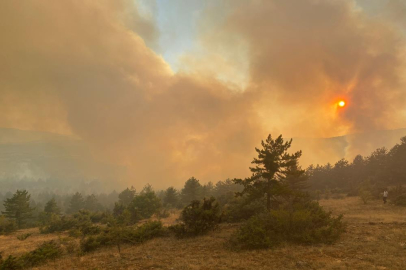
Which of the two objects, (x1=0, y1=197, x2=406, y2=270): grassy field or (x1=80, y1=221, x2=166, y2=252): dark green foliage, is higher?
(x1=80, y1=221, x2=166, y2=252): dark green foliage

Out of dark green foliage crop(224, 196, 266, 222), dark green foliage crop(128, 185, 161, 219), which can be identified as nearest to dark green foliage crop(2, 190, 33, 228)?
dark green foliage crop(128, 185, 161, 219)

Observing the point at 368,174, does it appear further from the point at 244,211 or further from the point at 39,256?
the point at 39,256

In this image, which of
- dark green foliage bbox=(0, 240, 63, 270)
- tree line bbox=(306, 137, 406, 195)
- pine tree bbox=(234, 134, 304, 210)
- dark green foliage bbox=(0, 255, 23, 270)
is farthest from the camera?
tree line bbox=(306, 137, 406, 195)

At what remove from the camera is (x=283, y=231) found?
14.3m

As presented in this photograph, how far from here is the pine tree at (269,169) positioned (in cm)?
1894

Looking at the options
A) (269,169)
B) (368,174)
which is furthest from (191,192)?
(368,174)

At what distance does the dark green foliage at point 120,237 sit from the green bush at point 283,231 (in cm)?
797

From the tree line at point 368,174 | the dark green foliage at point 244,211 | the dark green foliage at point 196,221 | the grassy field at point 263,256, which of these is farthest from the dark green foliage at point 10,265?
the tree line at point 368,174

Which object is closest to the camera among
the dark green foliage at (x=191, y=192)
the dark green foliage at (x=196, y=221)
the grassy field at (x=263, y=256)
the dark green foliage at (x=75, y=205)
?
the grassy field at (x=263, y=256)

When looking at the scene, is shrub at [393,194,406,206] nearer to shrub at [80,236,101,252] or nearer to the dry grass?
shrub at [80,236,101,252]

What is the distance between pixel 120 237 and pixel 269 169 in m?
14.1

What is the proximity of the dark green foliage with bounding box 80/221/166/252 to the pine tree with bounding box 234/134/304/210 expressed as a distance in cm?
893

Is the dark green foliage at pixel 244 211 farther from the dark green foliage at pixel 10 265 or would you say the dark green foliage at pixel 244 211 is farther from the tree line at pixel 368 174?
the tree line at pixel 368 174

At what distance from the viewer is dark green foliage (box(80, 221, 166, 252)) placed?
1564 cm
